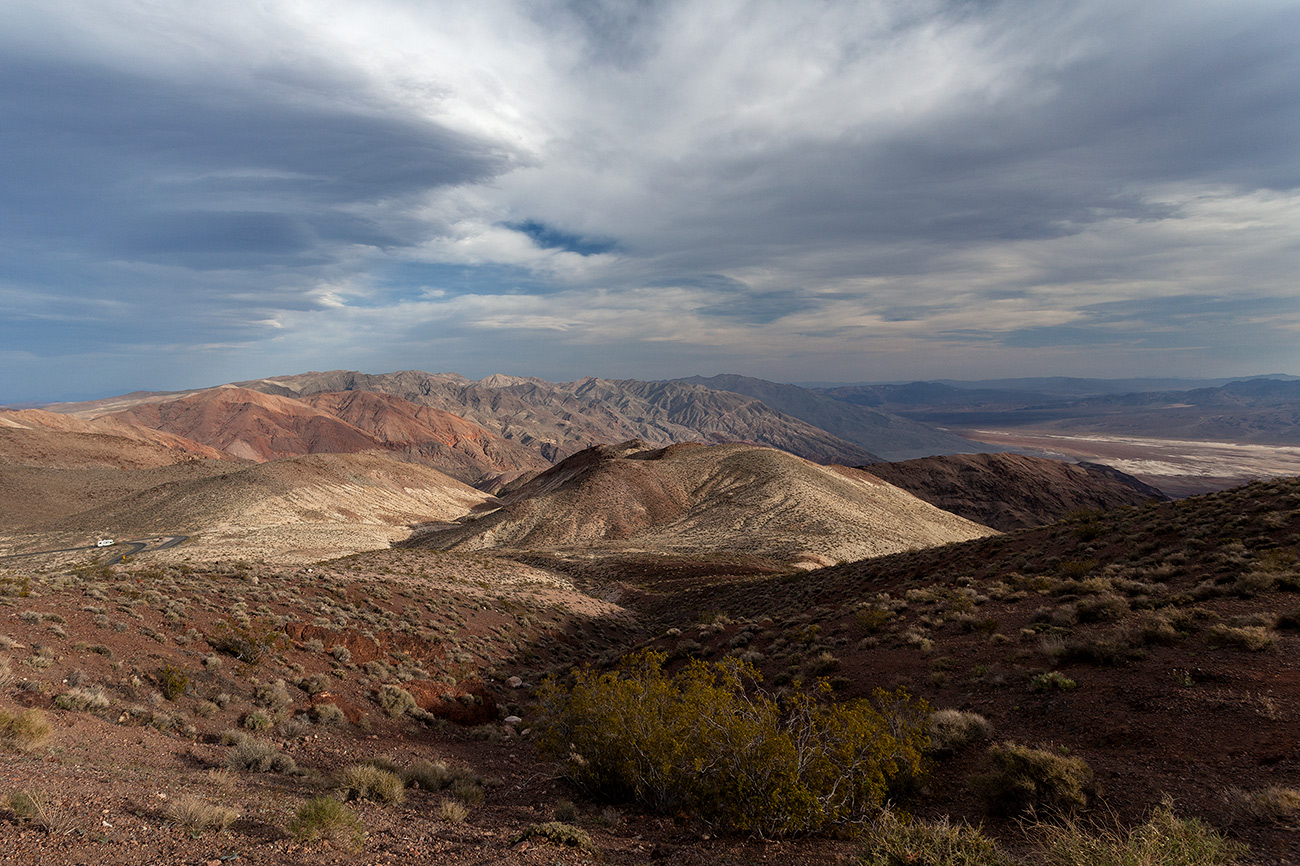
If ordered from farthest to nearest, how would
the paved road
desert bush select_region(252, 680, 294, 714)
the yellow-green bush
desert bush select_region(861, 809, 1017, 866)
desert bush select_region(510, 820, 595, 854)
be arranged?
1. the paved road
2. desert bush select_region(252, 680, 294, 714)
3. the yellow-green bush
4. desert bush select_region(510, 820, 595, 854)
5. desert bush select_region(861, 809, 1017, 866)

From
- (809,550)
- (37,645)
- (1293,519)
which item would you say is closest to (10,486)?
(37,645)

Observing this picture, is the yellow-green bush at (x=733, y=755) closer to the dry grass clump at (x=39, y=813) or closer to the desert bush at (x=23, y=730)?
the dry grass clump at (x=39, y=813)

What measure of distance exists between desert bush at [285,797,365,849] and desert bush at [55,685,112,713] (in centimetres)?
612

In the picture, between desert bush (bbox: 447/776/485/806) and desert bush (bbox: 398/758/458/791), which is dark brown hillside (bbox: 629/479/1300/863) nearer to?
desert bush (bbox: 447/776/485/806)

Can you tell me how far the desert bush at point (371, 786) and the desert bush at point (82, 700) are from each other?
5.08 m

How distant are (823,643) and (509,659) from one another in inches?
432

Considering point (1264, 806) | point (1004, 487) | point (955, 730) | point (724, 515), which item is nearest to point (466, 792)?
point (955, 730)

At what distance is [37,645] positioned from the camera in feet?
36.4

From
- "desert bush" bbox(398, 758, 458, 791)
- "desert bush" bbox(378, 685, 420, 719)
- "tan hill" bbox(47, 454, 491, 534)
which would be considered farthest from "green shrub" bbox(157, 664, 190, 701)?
"tan hill" bbox(47, 454, 491, 534)

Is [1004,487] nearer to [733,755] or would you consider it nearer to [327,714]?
[733,755]

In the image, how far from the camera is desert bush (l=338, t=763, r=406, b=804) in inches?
331

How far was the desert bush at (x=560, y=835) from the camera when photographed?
7281 mm

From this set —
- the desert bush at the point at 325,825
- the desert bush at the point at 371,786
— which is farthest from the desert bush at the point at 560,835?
the desert bush at the point at 371,786

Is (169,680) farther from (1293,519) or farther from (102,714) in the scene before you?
(1293,519)
